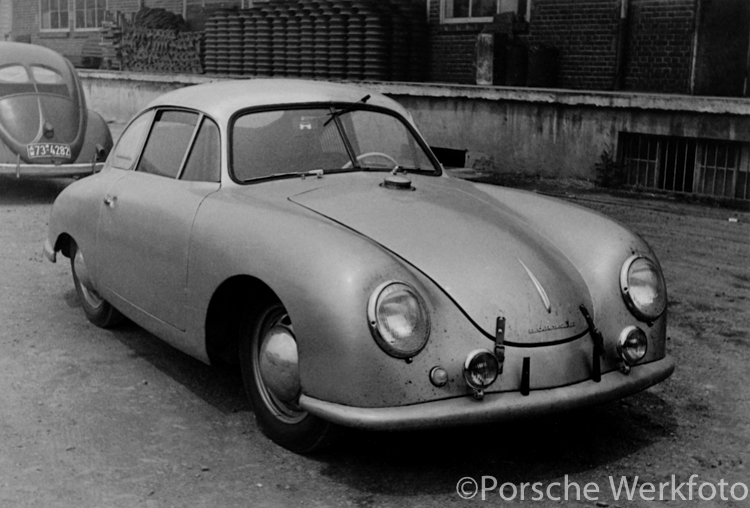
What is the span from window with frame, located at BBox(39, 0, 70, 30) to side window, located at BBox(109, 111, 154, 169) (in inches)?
905

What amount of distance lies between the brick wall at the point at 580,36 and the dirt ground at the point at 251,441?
8.41m

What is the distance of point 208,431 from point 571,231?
1782 mm

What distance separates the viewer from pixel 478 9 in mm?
15203

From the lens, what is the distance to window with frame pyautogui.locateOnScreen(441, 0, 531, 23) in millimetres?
14531

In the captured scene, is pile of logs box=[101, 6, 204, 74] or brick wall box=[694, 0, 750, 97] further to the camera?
pile of logs box=[101, 6, 204, 74]

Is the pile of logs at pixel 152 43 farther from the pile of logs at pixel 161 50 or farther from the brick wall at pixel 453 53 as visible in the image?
the brick wall at pixel 453 53

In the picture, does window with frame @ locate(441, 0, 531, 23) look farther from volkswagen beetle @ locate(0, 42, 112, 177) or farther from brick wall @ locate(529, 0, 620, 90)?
volkswagen beetle @ locate(0, 42, 112, 177)

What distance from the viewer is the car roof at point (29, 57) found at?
10.6 m

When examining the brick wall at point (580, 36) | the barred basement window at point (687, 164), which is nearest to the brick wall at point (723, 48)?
the brick wall at point (580, 36)

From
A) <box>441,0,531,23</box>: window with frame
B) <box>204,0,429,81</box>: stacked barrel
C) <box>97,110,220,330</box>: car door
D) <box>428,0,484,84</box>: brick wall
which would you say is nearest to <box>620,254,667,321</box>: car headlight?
<box>97,110,220,330</box>: car door

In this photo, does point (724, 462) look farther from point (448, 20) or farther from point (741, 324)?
point (448, 20)

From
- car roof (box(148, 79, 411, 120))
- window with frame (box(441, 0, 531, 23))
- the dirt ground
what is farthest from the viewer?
window with frame (box(441, 0, 531, 23))

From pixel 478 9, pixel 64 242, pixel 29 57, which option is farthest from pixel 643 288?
pixel 478 9

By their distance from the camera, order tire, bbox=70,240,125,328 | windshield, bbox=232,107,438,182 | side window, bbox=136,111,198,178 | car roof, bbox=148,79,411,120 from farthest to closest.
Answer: tire, bbox=70,240,125,328
side window, bbox=136,111,198,178
car roof, bbox=148,79,411,120
windshield, bbox=232,107,438,182
